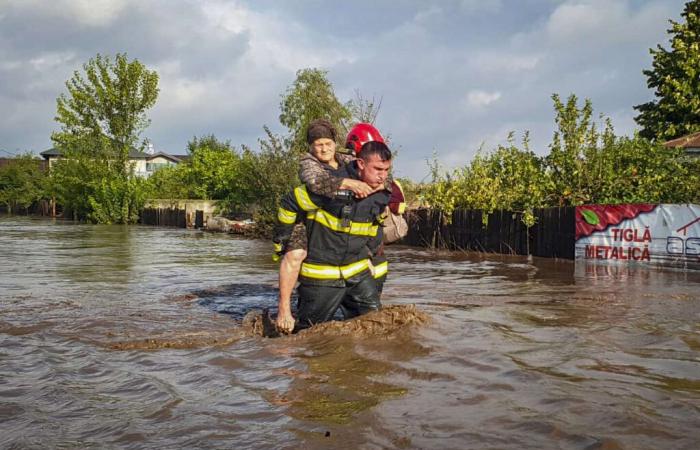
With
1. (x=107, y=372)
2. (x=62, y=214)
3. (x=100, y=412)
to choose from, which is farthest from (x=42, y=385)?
(x=62, y=214)

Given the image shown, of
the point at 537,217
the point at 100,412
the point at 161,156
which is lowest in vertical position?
the point at 100,412

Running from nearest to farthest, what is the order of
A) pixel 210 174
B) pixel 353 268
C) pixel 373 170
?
pixel 373 170
pixel 353 268
pixel 210 174

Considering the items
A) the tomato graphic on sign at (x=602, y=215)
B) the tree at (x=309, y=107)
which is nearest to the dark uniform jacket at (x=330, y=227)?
the tomato graphic on sign at (x=602, y=215)

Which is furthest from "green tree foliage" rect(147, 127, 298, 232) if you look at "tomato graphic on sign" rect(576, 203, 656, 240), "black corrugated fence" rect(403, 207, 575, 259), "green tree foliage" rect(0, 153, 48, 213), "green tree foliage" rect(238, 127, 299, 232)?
"green tree foliage" rect(0, 153, 48, 213)

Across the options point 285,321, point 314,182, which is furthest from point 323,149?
point 285,321

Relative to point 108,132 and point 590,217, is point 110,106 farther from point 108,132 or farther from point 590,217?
point 590,217

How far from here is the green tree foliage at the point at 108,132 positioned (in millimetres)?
50438

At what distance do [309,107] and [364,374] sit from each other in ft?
97.4

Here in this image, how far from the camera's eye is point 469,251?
65.1 feet

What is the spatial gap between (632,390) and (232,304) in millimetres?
5954

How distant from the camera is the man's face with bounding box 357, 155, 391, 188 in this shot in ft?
18.2

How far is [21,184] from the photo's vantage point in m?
84.2

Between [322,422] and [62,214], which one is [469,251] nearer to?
[322,422]

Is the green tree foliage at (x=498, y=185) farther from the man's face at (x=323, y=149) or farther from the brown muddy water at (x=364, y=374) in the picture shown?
the man's face at (x=323, y=149)
